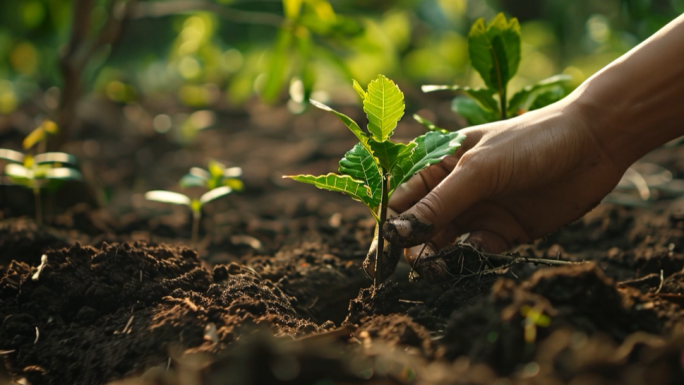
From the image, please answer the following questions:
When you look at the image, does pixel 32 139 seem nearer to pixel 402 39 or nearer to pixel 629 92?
pixel 629 92

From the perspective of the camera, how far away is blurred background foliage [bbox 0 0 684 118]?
117 inches

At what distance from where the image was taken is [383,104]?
125 cm

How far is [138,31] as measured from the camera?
21.3 ft

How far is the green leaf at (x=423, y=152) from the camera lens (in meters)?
1.30

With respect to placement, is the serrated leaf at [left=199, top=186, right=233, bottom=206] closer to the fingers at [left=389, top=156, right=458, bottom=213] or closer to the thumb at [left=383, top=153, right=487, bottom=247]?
the fingers at [left=389, top=156, right=458, bottom=213]

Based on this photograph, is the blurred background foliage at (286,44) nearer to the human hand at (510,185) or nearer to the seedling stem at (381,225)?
the human hand at (510,185)

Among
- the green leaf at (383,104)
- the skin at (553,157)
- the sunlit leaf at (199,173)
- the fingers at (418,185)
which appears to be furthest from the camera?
the sunlit leaf at (199,173)

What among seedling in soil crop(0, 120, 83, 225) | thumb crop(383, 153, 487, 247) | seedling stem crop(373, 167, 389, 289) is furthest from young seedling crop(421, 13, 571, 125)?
seedling in soil crop(0, 120, 83, 225)

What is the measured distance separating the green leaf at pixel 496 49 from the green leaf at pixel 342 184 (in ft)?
2.50

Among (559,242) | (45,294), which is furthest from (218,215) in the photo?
(559,242)

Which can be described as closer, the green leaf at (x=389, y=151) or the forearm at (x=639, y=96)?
the green leaf at (x=389, y=151)

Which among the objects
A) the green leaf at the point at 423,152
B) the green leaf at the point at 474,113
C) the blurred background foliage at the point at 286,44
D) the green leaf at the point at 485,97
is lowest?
the green leaf at the point at 423,152

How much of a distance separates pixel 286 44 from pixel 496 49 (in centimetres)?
136

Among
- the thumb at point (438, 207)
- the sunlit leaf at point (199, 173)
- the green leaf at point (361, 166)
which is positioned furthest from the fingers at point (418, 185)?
the sunlit leaf at point (199, 173)
